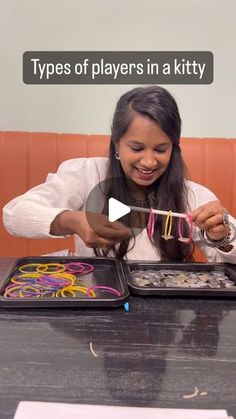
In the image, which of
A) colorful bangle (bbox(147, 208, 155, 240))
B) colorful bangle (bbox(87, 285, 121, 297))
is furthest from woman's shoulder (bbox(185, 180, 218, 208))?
colorful bangle (bbox(87, 285, 121, 297))

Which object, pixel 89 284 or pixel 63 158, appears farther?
pixel 63 158

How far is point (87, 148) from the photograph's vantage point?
5.27 feet

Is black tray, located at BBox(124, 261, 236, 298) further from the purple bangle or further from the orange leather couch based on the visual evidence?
the orange leather couch

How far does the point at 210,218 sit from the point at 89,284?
275 mm

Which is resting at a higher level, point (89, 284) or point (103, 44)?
point (103, 44)

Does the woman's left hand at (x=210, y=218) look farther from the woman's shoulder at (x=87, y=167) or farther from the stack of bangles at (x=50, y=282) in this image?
the woman's shoulder at (x=87, y=167)

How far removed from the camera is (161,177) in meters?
1.16

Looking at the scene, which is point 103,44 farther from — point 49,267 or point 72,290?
point 72,290

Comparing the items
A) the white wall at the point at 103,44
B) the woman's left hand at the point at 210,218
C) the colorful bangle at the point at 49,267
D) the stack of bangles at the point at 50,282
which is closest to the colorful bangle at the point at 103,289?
the stack of bangles at the point at 50,282

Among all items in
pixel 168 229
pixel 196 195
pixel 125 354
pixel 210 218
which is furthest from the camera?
pixel 196 195

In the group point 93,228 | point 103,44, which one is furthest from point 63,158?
point 93,228

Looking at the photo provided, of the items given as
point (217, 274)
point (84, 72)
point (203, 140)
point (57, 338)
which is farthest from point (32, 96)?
point (57, 338)

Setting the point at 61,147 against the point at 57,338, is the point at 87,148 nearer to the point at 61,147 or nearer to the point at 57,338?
the point at 61,147

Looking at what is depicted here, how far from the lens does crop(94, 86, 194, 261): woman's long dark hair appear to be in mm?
1085
